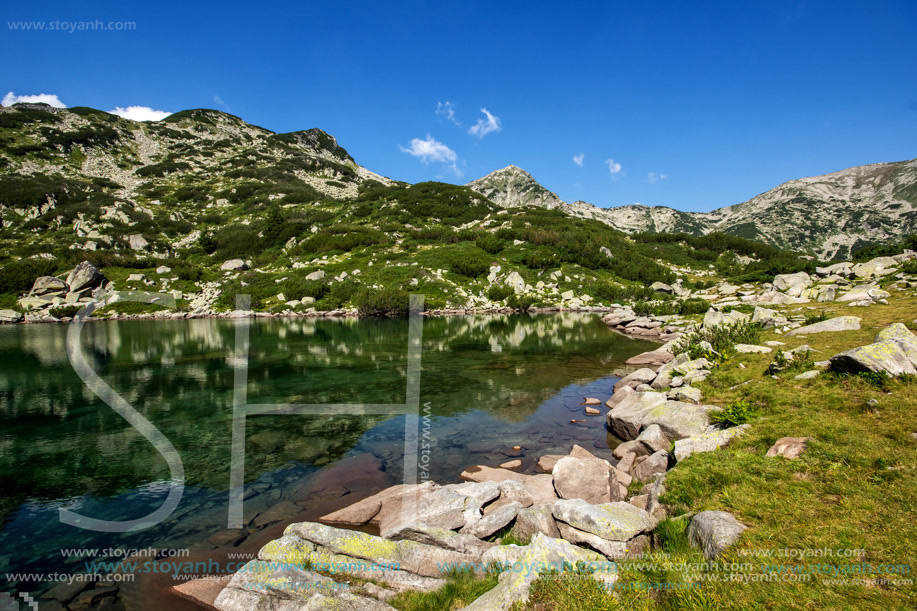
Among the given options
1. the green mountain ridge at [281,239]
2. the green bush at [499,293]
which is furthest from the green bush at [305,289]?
the green bush at [499,293]

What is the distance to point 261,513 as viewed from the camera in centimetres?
890

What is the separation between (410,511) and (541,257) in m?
70.9

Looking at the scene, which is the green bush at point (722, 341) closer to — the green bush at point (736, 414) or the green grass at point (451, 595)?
the green bush at point (736, 414)

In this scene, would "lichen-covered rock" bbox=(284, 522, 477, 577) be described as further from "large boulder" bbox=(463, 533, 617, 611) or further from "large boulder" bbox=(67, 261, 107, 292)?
"large boulder" bbox=(67, 261, 107, 292)

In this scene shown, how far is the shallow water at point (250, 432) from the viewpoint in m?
8.48

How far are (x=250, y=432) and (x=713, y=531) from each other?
47.8 ft

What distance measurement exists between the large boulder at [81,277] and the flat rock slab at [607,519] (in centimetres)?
7719

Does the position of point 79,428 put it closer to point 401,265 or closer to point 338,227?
point 401,265

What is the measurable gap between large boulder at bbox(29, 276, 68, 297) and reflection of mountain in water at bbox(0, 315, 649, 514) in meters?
18.9

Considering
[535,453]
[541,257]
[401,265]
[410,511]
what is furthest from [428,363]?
[541,257]

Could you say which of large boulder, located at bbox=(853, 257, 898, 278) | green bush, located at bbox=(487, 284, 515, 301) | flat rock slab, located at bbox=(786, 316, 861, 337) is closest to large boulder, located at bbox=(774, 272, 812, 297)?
large boulder, located at bbox=(853, 257, 898, 278)

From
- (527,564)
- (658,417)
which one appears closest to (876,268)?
(658,417)

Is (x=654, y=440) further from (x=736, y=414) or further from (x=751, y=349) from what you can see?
(x=751, y=349)

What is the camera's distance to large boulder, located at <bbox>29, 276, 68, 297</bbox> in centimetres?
5516
